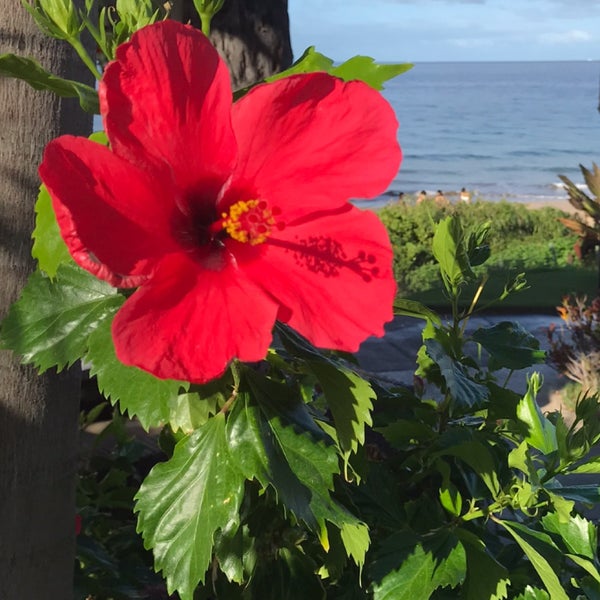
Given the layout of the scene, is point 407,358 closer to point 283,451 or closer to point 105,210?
point 283,451

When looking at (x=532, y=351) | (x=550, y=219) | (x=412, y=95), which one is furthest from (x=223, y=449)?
(x=412, y=95)

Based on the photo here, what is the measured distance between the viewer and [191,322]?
2.49 feet

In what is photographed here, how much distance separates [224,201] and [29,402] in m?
0.60

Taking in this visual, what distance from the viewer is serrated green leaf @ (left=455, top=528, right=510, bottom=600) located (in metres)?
1.32

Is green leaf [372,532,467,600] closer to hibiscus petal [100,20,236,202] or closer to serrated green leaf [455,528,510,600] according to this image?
serrated green leaf [455,528,510,600]

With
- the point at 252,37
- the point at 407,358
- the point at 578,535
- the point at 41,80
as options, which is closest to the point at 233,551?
the point at 578,535

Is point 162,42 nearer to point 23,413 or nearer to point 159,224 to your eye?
point 159,224

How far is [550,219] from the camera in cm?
1402

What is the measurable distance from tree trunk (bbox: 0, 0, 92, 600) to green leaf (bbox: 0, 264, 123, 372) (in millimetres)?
186

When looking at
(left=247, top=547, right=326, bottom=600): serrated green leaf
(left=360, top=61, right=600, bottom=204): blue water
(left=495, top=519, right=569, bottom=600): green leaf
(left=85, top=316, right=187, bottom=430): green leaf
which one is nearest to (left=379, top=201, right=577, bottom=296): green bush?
(left=360, top=61, right=600, bottom=204): blue water

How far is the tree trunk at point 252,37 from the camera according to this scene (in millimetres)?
4762

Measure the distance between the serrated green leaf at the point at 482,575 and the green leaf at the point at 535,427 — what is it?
8.1 inches

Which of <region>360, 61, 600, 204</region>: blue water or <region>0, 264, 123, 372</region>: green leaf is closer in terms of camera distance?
<region>0, 264, 123, 372</region>: green leaf

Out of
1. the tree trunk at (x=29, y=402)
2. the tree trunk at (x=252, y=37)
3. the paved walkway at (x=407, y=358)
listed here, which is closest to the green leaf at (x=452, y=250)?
the tree trunk at (x=29, y=402)
